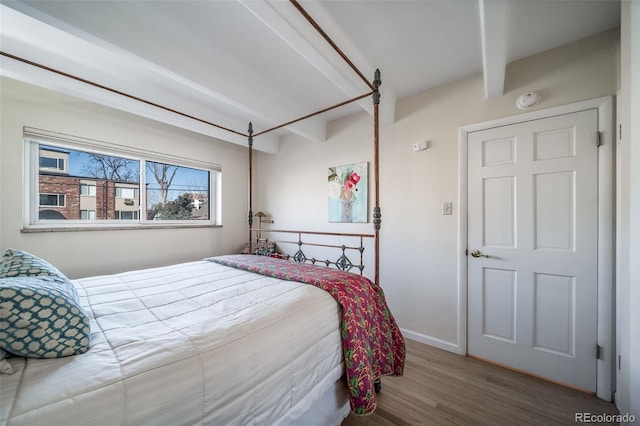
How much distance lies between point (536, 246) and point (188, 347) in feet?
8.14

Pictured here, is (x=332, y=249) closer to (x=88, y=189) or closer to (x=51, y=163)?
(x=88, y=189)

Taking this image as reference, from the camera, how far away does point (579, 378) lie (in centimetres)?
169

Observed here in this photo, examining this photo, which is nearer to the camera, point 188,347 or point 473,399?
point 188,347

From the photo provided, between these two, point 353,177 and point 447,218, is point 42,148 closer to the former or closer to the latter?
point 353,177

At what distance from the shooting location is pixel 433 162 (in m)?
2.31

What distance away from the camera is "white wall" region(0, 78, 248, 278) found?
75.7 inches

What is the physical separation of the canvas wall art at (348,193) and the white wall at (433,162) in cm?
12

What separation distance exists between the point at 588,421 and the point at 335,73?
2.86 m

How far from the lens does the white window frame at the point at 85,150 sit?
2.05 metres

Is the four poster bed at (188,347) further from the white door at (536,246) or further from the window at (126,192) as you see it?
the window at (126,192)

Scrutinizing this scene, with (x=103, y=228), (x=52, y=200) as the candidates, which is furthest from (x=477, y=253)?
(x=52, y=200)

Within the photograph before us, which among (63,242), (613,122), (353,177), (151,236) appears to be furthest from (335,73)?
(63,242)

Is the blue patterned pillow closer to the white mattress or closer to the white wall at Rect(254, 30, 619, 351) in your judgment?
the white mattress

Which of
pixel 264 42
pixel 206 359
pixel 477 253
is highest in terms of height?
pixel 264 42
